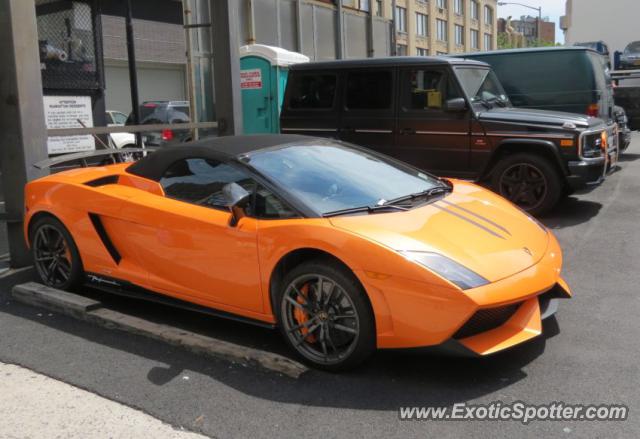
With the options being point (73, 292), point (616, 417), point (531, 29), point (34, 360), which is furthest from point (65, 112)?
point (531, 29)

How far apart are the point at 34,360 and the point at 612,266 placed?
466 cm

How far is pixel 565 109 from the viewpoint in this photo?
977 cm

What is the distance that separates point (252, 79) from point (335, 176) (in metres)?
7.22

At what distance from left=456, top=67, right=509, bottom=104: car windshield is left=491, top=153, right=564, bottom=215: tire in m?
0.92

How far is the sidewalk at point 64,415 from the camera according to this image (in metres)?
→ 3.07

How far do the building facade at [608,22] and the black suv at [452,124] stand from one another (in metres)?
32.0

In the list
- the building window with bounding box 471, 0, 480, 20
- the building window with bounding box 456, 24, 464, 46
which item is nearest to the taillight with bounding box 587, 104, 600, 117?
the building window with bounding box 456, 24, 464, 46

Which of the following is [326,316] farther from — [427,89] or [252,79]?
[252,79]

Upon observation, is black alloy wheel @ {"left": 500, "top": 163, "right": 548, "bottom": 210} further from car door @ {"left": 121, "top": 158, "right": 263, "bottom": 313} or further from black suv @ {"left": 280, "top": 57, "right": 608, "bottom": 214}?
car door @ {"left": 121, "top": 158, "right": 263, "bottom": 313}

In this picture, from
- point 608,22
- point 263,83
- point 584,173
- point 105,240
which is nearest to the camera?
point 105,240

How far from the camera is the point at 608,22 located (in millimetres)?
36969

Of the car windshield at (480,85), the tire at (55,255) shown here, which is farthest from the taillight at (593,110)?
the tire at (55,255)

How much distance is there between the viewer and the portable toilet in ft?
35.3

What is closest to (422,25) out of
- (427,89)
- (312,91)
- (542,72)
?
(542,72)
